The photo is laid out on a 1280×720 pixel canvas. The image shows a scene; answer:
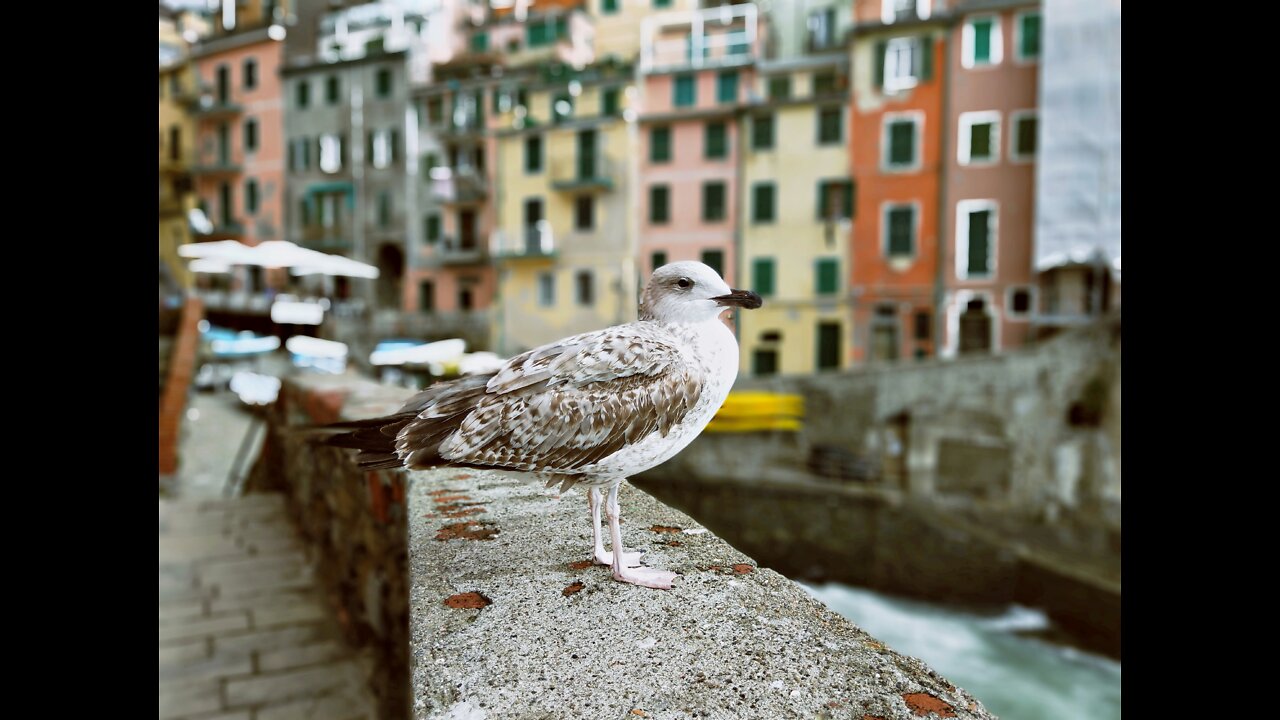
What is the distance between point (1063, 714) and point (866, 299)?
9.96 metres

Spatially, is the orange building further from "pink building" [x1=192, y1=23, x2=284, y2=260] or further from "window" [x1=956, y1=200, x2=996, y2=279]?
"pink building" [x1=192, y1=23, x2=284, y2=260]

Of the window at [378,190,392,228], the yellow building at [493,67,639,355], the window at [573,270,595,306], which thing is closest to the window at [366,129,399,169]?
the window at [378,190,392,228]

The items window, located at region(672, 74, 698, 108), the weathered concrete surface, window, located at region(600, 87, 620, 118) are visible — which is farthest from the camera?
window, located at region(600, 87, 620, 118)

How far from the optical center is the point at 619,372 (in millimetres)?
1650

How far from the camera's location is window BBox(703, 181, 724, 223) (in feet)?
65.6

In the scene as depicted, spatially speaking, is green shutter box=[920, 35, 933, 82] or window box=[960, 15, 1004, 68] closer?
window box=[960, 15, 1004, 68]

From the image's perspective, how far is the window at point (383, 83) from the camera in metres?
24.8

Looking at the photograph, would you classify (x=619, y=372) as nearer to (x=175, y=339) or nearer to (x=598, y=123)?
(x=175, y=339)

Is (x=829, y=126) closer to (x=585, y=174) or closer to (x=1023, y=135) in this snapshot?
(x=1023, y=135)

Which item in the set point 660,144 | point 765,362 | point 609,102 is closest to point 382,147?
point 609,102

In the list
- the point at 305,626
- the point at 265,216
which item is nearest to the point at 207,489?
the point at 305,626

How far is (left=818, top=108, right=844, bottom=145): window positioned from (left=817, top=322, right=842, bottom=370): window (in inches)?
179

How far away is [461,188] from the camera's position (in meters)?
23.1

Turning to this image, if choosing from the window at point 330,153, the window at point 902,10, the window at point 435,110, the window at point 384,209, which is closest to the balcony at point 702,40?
the window at point 902,10
